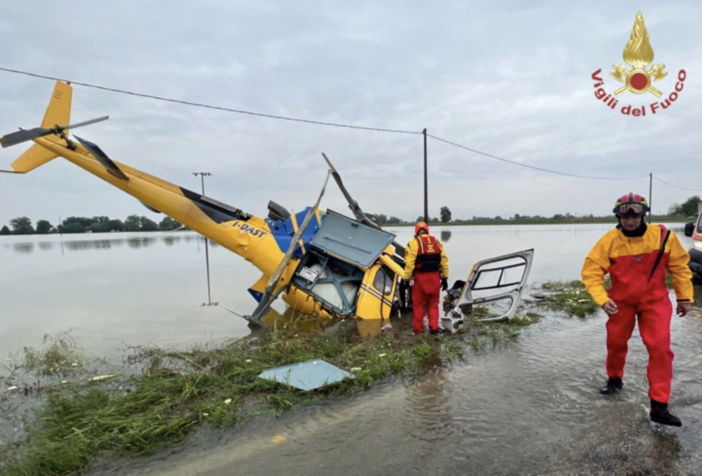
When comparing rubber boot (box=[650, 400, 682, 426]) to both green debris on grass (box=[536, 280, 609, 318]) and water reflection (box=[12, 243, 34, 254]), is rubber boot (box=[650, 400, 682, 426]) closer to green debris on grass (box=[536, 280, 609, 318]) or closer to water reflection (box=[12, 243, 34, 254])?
green debris on grass (box=[536, 280, 609, 318])

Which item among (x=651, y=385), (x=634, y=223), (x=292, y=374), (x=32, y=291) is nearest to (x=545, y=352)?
(x=651, y=385)

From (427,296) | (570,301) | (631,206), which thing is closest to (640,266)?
(631,206)

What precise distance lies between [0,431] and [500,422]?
4.49 m

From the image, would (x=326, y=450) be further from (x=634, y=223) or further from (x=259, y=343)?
(x=259, y=343)

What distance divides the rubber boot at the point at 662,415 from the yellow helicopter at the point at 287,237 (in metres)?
4.33

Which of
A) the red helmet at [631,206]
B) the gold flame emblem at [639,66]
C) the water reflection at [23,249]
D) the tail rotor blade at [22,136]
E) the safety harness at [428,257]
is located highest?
the gold flame emblem at [639,66]

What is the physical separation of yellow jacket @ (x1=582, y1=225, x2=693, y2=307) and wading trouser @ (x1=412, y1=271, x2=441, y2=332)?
297 centimetres

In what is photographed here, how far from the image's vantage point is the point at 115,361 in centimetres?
592

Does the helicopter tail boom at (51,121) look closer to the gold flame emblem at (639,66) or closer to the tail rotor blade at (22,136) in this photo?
the tail rotor blade at (22,136)

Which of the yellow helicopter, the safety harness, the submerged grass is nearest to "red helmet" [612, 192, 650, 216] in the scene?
the submerged grass

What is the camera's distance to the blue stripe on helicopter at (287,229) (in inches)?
332

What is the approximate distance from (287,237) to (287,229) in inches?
7.6

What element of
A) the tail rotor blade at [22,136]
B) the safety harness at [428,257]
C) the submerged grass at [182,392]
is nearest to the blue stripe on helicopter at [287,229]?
the submerged grass at [182,392]

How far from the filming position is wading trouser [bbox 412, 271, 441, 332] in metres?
6.36
